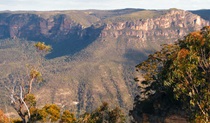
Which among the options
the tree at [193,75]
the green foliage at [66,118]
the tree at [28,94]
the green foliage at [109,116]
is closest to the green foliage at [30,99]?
the tree at [28,94]

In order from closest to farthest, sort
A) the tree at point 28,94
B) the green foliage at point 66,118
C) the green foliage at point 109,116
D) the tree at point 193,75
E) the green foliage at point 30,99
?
the tree at point 193,75 < the tree at point 28,94 < the green foliage at point 30,99 < the green foliage at point 66,118 < the green foliage at point 109,116

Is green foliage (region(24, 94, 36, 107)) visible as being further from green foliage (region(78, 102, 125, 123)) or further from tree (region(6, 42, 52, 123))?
green foliage (region(78, 102, 125, 123))

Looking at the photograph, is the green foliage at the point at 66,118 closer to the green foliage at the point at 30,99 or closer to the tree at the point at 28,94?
the tree at the point at 28,94

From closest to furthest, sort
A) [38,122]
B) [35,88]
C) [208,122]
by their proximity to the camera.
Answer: [208,122] → [38,122] → [35,88]

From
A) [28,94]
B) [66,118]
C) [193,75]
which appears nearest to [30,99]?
[28,94]

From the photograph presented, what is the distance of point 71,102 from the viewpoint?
176 m

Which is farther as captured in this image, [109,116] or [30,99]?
[109,116]

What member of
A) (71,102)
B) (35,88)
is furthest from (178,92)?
(35,88)

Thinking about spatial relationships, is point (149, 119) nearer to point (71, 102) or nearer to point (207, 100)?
point (207, 100)

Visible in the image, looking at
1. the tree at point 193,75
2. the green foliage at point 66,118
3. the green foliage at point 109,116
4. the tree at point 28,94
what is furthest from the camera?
the green foliage at point 109,116

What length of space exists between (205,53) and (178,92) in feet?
12.1

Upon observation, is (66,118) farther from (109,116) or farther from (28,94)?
(109,116)

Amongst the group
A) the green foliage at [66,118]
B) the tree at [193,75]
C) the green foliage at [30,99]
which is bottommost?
the green foliage at [66,118]

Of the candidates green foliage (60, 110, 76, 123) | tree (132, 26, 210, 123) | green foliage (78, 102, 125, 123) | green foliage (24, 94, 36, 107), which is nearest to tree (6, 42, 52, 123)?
green foliage (24, 94, 36, 107)
